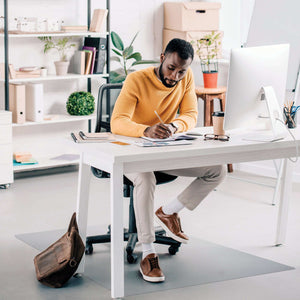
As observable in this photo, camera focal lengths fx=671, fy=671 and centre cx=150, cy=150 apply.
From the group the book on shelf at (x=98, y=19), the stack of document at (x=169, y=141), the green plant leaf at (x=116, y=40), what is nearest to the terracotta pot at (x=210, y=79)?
the green plant leaf at (x=116, y=40)

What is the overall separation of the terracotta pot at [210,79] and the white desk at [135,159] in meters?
2.28

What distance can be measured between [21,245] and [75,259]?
77 cm

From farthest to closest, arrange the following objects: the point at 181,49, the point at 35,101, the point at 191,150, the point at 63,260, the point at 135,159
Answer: the point at 35,101 < the point at 181,49 < the point at 63,260 < the point at 191,150 < the point at 135,159

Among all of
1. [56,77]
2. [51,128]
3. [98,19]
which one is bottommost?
[51,128]

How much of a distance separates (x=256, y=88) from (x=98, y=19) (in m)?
2.68

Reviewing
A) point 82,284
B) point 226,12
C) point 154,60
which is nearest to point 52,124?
point 154,60

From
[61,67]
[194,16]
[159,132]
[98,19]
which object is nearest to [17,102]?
[61,67]

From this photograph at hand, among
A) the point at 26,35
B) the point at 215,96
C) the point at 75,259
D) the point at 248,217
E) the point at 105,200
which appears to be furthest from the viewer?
the point at 215,96

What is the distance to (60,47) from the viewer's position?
5.70 m

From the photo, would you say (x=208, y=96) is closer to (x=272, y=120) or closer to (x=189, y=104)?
(x=189, y=104)

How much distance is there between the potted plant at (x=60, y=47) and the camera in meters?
5.55

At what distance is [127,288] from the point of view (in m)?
3.11

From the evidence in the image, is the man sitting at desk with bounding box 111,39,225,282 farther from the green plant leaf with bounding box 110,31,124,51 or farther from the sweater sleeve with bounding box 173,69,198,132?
the green plant leaf with bounding box 110,31,124,51

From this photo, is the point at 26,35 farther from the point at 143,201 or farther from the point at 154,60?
the point at 143,201
